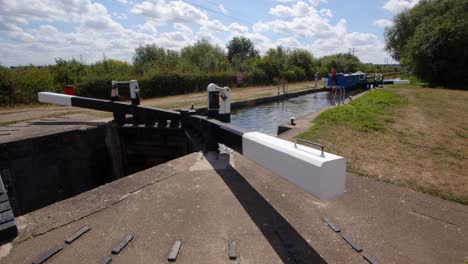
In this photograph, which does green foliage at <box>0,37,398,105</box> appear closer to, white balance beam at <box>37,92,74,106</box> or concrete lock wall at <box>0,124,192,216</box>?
white balance beam at <box>37,92,74,106</box>

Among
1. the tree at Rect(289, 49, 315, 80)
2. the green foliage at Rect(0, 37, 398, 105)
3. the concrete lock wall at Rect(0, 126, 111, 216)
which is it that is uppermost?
the tree at Rect(289, 49, 315, 80)

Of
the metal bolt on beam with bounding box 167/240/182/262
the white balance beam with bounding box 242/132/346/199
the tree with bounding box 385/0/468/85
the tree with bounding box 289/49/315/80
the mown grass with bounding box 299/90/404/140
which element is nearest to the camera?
the white balance beam with bounding box 242/132/346/199

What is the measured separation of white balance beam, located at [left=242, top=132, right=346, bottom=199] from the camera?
72.5 inches

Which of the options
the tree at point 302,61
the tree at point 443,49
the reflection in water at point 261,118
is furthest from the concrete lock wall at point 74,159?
the tree at point 302,61

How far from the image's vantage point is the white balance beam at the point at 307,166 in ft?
6.04

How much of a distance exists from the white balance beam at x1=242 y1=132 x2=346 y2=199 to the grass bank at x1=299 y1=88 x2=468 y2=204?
222 cm

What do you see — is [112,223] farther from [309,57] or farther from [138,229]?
[309,57]

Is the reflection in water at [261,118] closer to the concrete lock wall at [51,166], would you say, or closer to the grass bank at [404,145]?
the grass bank at [404,145]

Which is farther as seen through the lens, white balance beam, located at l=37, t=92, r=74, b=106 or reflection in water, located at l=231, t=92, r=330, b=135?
reflection in water, located at l=231, t=92, r=330, b=135

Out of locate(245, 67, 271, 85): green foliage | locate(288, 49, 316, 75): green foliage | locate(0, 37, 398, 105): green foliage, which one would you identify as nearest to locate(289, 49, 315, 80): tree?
locate(288, 49, 316, 75): green foliage

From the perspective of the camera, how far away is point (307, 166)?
1.92 metres

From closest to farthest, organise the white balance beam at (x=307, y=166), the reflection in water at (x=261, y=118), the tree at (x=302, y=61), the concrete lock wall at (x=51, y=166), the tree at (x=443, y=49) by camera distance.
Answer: the white balance beam at (x=307, y=166) < the concrete lock wall at (x=51, y=166) < the reflection in water at (x=261, y=118) < the tree at (x=443, y=49) < the tree at (x=302, y=61)

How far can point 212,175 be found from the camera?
366cm

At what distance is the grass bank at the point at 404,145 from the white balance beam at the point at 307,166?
87.3 inches
